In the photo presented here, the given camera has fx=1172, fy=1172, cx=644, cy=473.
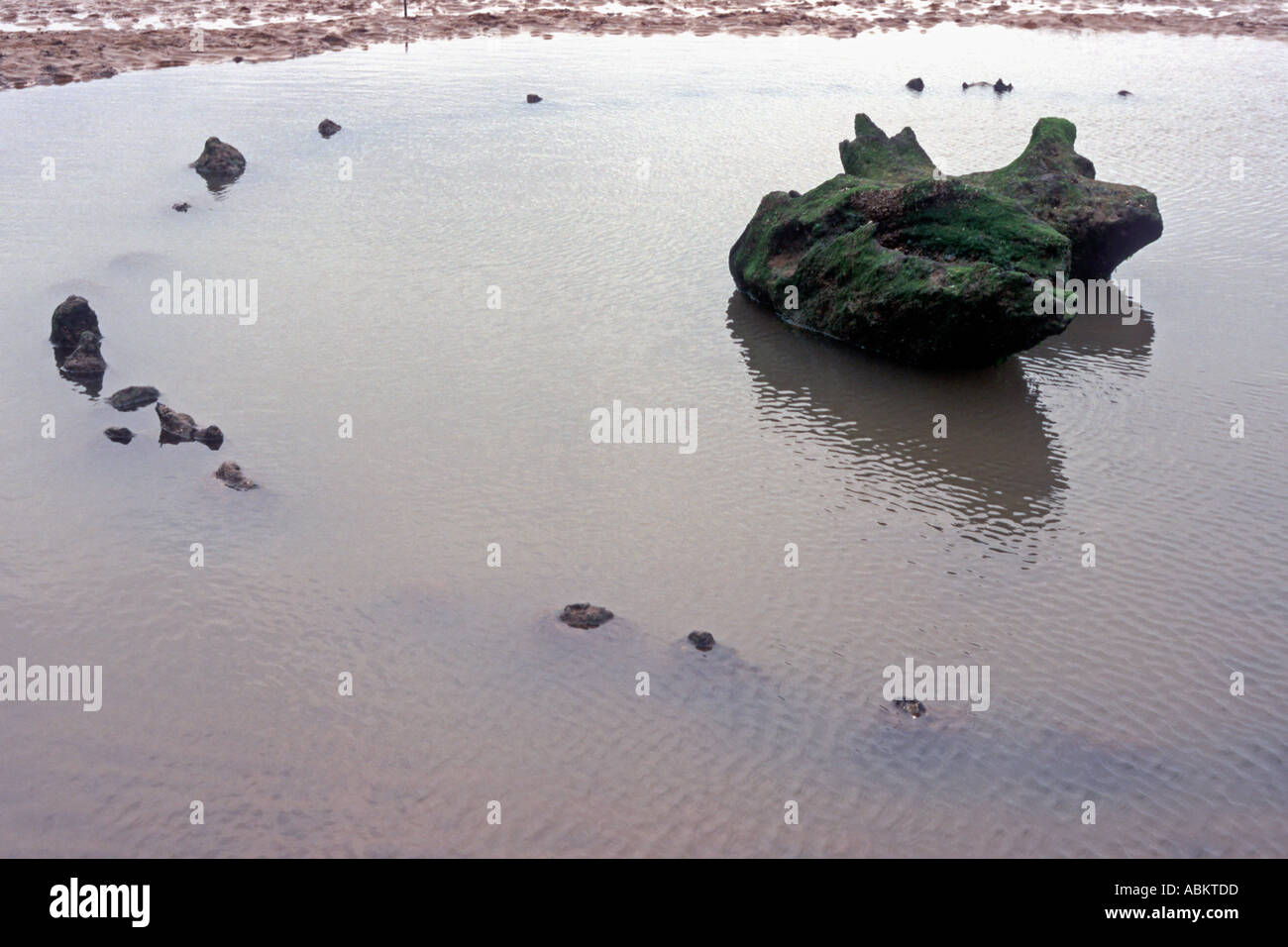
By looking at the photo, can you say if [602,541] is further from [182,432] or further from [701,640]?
[182,432]

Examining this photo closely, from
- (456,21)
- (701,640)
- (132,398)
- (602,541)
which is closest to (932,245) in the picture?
(602,541)

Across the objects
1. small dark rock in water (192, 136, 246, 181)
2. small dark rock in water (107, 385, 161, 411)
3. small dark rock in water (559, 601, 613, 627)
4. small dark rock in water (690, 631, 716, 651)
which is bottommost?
small dark rock in water (690, 631, 716, 651)

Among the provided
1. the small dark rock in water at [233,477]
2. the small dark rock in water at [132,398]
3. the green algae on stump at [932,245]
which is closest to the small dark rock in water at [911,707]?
the green algae on stump at [932,245]

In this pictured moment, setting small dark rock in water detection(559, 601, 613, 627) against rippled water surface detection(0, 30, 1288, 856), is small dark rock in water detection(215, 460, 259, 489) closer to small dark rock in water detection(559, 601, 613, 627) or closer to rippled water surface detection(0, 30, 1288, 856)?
rippled water surface detection(0, 30, 1288, 856)

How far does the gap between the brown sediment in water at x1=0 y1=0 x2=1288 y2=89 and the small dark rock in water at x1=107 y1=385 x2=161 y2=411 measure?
26509 mm

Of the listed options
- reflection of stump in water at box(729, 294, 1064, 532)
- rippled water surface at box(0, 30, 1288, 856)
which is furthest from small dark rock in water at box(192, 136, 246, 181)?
reflection of stump in water at box(729, 294, 1064, 532)

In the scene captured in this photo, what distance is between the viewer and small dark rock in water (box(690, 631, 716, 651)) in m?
13.8

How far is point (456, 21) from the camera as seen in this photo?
4859 cm

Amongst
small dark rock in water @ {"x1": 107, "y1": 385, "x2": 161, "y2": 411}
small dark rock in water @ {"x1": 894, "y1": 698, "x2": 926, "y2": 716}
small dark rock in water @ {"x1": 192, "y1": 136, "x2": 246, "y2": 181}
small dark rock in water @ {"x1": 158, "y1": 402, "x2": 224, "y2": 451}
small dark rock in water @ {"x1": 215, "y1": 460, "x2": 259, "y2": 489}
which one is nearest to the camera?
small dark rock in water @ {"x1": 894, "y1": 698, "x2": 926, "y2": 716}

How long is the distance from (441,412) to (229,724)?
7.44 m

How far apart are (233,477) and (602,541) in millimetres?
5492

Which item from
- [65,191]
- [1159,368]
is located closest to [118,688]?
[1159,368]

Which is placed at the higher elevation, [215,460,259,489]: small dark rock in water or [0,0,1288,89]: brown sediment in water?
[0,0,1288,89]: brown sediment in water

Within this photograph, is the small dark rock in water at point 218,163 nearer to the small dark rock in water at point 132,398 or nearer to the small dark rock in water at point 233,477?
the small dark rock in water at point 132,398
